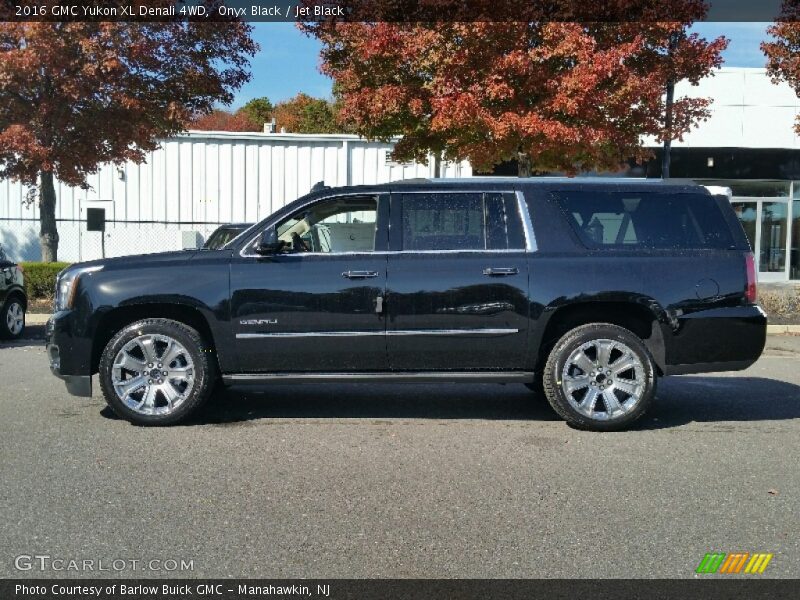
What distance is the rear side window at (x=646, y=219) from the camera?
267 inches

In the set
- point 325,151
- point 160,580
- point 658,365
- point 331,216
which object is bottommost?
point 160,580

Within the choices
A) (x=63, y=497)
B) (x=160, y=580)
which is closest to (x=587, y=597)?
(x=160, y=580)

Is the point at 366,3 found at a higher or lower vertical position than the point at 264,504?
higher

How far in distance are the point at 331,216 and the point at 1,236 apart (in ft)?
73.9

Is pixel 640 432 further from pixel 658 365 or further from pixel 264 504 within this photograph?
pixel 264 504

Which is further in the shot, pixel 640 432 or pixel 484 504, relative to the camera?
pixel 640 432

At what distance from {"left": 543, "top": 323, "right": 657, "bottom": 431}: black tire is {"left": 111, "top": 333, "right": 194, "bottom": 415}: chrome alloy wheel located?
111 inches

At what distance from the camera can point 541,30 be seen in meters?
14.5

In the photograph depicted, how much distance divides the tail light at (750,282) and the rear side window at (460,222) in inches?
70.7

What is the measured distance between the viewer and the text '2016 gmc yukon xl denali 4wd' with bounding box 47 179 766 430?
653 centimetres

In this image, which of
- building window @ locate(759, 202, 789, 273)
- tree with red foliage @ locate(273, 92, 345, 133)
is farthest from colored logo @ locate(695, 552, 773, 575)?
tree with red foliage @ locate(273, 92, 345, 133)

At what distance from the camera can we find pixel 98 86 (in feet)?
50.7

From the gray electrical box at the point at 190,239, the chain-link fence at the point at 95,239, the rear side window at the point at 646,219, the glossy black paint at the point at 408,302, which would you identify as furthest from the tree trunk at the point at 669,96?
the chain-link fence at the point at 95,239

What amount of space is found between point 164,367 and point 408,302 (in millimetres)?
1954
